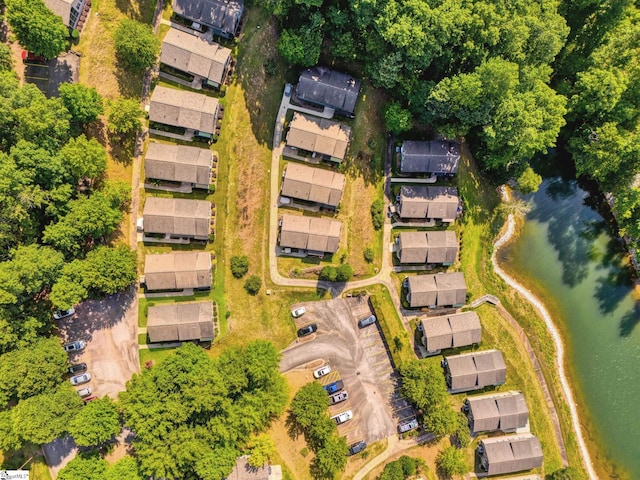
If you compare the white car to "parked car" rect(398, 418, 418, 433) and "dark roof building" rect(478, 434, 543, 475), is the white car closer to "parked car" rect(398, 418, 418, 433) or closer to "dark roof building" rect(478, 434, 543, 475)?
"parked car" rect(398, 418, 418, 433)

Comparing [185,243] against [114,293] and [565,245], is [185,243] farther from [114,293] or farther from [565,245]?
[565,245]

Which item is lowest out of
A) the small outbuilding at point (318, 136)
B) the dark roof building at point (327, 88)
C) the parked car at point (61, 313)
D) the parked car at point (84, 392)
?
the parked car at point (84, 392)

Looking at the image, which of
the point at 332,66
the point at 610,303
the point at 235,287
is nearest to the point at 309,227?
the point at 235,287

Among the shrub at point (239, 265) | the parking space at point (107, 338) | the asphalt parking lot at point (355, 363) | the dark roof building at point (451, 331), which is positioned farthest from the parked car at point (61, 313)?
the dark roof building at point (451, 331)

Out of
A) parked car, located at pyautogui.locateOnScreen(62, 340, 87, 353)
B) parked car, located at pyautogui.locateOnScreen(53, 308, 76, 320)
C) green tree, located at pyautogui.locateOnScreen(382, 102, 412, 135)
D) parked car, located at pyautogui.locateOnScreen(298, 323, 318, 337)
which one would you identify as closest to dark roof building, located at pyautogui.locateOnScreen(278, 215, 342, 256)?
parked car, located at pyautogui.locateOnScreen(298, 323, 318, 337)

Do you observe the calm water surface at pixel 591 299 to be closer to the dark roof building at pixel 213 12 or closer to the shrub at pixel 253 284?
the shrub at pixel 253 284

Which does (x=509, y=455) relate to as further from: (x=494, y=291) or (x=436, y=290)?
(x=436, y=290)
